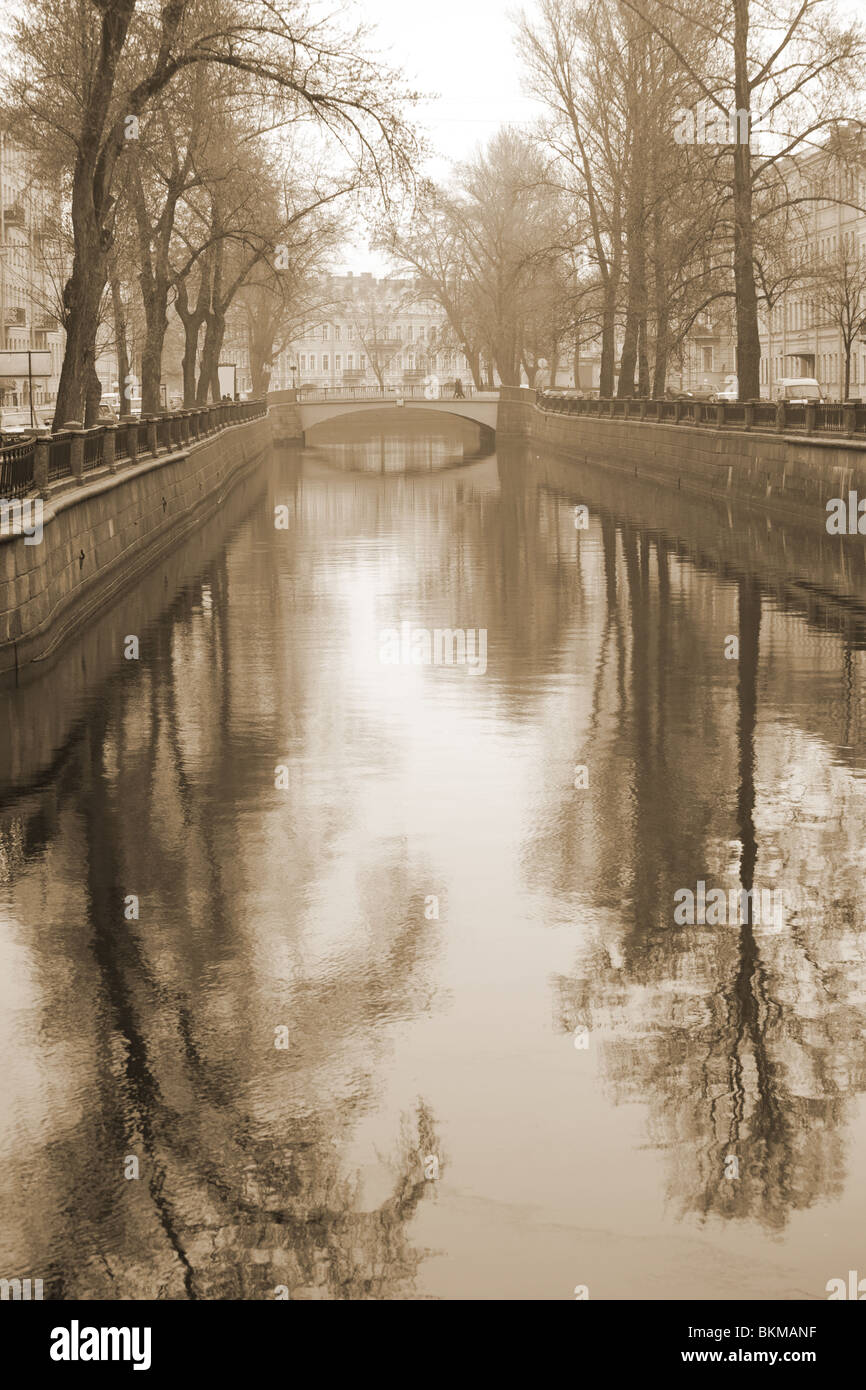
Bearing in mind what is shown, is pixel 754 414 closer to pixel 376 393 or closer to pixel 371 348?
pixel 376 393

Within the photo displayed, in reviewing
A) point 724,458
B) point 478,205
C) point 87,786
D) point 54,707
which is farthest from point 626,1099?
point 478,205

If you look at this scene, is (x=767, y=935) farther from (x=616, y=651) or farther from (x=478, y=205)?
(x=478, y=205)

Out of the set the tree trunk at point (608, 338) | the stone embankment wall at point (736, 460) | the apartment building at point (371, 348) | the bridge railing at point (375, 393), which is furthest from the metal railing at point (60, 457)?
the apartment building at point (371, 348)

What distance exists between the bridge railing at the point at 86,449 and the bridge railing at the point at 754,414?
34.8ft

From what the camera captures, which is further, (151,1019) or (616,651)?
(616,651)

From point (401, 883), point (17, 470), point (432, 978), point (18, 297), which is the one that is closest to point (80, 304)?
point (17, 470)

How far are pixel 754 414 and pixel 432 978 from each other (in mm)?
32960

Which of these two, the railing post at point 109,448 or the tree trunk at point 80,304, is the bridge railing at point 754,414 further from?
the tree trunk at point 80,304

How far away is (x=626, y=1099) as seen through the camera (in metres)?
6.80

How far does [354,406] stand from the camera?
10038cm

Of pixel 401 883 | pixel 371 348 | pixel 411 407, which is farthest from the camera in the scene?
pixel 371 348

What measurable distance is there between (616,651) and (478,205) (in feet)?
251

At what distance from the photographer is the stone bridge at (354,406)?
96.2 metres

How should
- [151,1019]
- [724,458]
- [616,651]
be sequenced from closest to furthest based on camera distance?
1. [151,1019]
2. [616,651]
3. [724,458]
